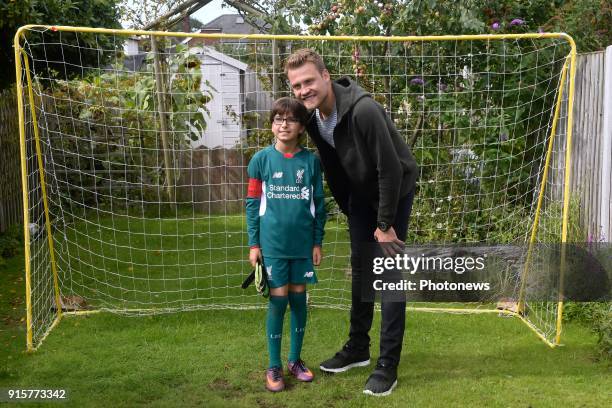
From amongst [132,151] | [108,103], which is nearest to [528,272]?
[132,151]

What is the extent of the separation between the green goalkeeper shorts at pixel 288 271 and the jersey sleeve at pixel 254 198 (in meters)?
0.14

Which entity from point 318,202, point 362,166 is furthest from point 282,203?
point 362,166

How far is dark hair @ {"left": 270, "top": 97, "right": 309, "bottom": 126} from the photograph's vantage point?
354cm

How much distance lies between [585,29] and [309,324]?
387 centimetres

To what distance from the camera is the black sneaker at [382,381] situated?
3605 millimetres

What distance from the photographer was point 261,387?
3.72m

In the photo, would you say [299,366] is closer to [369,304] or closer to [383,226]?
[369,304]

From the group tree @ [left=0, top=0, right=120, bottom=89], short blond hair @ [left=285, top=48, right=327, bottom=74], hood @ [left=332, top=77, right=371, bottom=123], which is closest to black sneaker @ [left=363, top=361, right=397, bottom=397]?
hood @ [left=332, top=77, right=371, bottom=123]

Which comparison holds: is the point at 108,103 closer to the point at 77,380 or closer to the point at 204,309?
the point at 204,309

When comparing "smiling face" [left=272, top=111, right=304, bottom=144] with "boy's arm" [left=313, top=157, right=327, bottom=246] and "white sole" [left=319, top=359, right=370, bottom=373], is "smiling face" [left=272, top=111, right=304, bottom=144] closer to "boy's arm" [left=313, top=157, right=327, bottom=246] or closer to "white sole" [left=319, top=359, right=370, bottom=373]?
"boy's arm" [left=313, top=157, right=327, bottom=246]

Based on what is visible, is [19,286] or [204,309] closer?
[204,309]

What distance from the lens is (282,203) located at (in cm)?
364

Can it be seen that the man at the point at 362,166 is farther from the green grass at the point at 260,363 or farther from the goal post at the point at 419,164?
the goal post at the point at 419,164

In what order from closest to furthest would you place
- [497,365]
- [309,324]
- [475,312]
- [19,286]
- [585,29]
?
1. [497,365]
2. [309,324]
3. [475,312]
4. [19,286]
5. [585,29]
